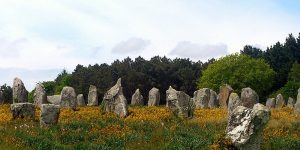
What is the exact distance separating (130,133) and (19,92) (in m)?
19.0

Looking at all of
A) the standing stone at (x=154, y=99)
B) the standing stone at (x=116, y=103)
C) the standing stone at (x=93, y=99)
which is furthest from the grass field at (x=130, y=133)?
the standing stone at (x=154, y=99)

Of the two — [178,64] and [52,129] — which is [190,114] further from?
[178,64]

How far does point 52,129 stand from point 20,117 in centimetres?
575

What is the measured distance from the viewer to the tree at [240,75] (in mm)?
85562

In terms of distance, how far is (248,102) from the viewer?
4469 centimetres

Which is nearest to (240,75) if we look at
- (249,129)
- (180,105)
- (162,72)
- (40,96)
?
(162,72)

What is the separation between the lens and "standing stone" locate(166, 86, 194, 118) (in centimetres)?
3750

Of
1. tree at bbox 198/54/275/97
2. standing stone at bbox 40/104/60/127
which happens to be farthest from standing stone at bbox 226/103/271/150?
tree at bbox 198/54/275/97

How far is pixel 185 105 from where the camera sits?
1490 inches

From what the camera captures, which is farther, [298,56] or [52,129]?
[298,56]

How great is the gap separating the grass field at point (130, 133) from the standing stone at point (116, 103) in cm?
87

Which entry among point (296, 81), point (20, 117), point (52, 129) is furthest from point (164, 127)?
point (296, 81)

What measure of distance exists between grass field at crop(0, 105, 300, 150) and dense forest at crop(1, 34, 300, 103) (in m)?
52.7

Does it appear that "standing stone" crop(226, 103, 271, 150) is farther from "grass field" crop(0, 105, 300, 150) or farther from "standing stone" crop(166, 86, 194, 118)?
"standing stone" crop(166, 86, 194, 118)
